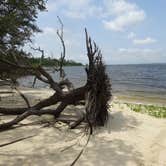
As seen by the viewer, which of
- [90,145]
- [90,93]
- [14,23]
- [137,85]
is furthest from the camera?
[137,85]

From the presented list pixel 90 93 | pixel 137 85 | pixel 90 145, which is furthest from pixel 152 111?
pixel 137 85

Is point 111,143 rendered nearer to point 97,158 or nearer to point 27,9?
point 97,158

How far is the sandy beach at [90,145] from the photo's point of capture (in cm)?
694

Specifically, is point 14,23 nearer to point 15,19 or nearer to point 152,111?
point 15,19

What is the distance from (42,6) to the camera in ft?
55.5

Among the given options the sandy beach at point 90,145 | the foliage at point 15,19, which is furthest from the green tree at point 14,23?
the sandy beach at point 90,145

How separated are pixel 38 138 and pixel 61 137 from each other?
0.62 metres

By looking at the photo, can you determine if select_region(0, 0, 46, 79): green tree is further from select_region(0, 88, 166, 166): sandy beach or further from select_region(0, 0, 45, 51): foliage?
select_region(0, 88, 166, 166): sandy beach

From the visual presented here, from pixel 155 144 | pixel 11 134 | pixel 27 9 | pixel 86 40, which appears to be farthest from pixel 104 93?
pixel 27 9

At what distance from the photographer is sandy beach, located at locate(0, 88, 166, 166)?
22.8 ft

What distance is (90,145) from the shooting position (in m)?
8.03

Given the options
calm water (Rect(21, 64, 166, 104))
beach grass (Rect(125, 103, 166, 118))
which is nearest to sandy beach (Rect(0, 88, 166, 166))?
beach grass (Rect(125, 103, 166, 118))

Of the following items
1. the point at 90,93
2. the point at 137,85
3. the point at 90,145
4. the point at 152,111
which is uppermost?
the point at 90,93

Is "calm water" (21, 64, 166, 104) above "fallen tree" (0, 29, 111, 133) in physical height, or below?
below
